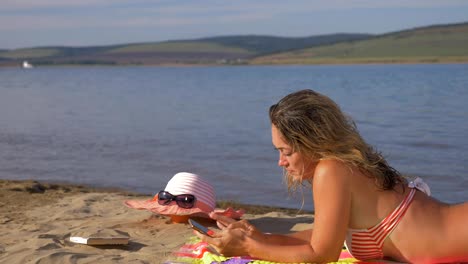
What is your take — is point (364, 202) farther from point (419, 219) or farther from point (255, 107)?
point (255, 107)

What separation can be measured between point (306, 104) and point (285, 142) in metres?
0.24

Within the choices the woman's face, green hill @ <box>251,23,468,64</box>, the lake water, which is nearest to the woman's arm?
the woman's face

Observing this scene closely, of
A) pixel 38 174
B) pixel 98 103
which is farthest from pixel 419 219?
pixel 98 103

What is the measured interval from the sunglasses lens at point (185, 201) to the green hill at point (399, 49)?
229 feet

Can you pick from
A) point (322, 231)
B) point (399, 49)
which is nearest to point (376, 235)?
point (322, 231)

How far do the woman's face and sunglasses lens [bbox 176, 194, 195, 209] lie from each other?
9.35ft

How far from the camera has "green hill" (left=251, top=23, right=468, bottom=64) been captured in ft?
255

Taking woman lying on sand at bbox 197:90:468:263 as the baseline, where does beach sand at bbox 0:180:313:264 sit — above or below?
below

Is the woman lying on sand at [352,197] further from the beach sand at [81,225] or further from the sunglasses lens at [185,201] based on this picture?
the sunglasses lens at [185,201]

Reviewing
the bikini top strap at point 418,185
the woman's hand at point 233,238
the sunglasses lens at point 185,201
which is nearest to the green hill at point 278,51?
the sunglasses lens at point 185,201

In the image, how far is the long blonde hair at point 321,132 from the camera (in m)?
4.03

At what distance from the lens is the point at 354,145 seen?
4090 mm

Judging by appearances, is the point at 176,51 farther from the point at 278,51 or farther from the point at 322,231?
the point at 322,231

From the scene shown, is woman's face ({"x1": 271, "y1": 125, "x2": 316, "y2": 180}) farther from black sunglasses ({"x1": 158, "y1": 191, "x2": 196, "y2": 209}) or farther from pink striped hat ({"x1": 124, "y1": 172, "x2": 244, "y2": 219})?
black sunglasses ({"x1": 158, "y1": 191, "x2": 196, "y2": 209})
